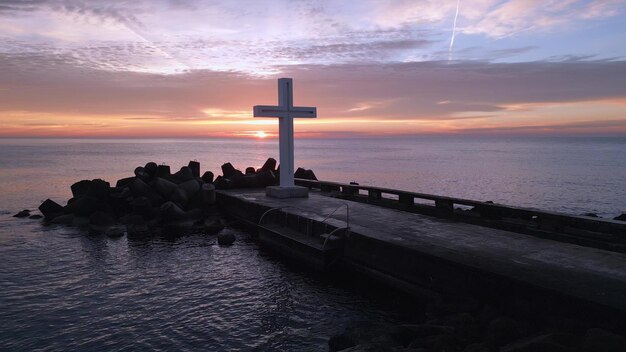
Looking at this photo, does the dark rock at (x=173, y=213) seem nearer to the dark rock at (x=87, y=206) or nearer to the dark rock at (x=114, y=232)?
the dark rock at (x=114, y=232)

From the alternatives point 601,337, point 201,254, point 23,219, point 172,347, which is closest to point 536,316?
point 601,337

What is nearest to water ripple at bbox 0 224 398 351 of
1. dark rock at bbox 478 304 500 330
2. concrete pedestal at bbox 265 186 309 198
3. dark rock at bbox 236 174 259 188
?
dark rock at bbox 478 304 500 330

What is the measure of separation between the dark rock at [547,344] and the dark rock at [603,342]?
0.24m

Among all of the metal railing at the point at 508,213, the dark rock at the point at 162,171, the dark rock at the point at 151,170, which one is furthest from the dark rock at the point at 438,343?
the dark rock at the point at 151,170

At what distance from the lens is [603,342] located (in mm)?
5664

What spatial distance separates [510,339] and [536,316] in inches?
34.4

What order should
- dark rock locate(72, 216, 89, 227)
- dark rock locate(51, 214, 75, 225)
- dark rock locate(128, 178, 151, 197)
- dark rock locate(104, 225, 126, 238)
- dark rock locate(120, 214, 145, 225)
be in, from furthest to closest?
dark rock locate(128, 178, 151, 197), dark rock locate(51, 214, 75, 225), dark rock locate(72, 216, 89, 227), dark rock locate(120, 214, 145, 225), dark rock locate(104, 225, 126, 238)

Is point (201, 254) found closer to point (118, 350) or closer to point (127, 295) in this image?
point (127, 295)

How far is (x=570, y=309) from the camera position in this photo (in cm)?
694

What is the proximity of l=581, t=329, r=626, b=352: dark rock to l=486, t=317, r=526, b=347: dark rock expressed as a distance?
1175 millimetres

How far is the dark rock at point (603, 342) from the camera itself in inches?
219

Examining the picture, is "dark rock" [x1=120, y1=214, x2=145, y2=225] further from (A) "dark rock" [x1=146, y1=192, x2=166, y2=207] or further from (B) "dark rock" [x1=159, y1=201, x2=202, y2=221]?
(A) "dark rock" [x1=146, y1=192, x2=166, y2=207]

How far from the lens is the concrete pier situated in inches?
295

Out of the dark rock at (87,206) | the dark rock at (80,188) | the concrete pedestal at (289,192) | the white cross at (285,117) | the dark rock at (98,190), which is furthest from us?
the dark rock at (80,188)
